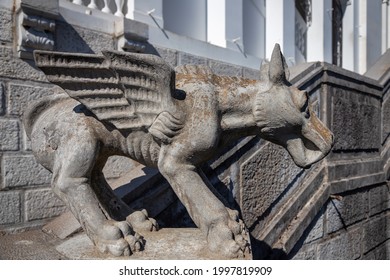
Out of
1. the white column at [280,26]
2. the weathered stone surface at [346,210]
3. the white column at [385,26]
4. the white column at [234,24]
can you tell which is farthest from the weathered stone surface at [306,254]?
the white column at [385,26]

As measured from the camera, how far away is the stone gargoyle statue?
5.25ft

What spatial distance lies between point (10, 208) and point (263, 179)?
6.07ft

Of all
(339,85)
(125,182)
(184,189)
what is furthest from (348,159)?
(184,189)

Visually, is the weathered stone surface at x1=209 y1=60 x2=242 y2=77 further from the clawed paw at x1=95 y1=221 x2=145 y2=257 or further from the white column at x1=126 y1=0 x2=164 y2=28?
the clawed paw at x1=95 y1=221 x2=145 y2=257

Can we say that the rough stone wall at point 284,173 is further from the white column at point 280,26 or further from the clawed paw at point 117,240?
the white column at point 280,26

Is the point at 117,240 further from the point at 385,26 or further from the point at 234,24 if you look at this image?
the point at 385,26

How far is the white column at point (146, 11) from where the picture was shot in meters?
3.38

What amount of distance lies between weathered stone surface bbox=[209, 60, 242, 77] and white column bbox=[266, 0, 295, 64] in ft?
4.92

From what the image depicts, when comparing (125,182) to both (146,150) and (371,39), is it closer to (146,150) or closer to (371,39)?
(146,150)

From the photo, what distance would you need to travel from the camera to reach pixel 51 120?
1.75 meters

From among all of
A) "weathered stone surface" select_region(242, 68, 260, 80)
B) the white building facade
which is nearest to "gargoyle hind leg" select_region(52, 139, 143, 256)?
the white building facade

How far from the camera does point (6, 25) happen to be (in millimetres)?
2461

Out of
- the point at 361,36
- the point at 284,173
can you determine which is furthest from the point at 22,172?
the point at 361,36
